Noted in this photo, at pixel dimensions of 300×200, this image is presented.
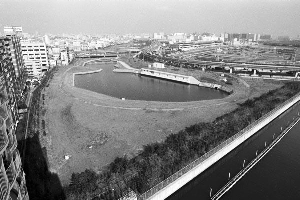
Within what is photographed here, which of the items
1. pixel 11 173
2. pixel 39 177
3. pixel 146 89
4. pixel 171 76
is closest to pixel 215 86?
pixel 171 76

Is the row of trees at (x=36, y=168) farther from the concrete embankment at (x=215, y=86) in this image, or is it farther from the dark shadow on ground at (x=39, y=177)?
the concrete embankment at (x=215, y=86)

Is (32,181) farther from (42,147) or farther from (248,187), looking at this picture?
(248,187)

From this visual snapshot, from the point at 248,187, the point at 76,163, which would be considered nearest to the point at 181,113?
the point at 248,187

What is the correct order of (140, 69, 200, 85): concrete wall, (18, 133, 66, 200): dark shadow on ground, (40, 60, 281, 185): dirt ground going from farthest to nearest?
(140, 69, 200, 85): concrete wall
(40, 60, 281, 185): dirt ground
(18, 133, 66, 200): dark shadow on ground

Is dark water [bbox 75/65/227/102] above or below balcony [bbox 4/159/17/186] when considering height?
below

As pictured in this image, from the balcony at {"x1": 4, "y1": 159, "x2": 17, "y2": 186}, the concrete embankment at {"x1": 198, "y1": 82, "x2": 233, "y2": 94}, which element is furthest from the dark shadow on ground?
the concrete embankment at {"x1": 198, "y1": 82, "x2": 233, "y2": 94}

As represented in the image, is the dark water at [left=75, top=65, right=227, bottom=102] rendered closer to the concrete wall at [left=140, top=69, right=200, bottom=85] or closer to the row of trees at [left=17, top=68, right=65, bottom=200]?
the concrete wall at [left=140, top=69, right=200, bottom=85]

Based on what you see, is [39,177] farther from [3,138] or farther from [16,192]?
[3,138]

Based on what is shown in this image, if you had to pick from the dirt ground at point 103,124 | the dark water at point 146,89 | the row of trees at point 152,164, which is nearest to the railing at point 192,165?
the row of trees at point 152,164
